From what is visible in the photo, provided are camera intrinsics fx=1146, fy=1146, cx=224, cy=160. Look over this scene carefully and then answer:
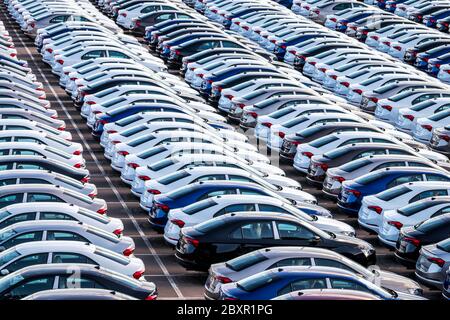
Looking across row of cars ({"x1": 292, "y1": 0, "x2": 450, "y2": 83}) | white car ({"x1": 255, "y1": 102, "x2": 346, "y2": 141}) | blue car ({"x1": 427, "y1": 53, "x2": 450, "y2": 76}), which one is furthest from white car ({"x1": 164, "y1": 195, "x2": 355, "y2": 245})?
blue car ({"x1": 427, "y1": 53, "x2": 450, "y2": 76})

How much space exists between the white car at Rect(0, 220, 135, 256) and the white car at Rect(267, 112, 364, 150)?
9934 millimetres

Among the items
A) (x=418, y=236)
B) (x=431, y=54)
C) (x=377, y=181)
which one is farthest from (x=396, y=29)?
(x=418, y=236)

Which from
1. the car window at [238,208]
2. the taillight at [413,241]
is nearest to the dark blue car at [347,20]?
the taillight at [413,241]

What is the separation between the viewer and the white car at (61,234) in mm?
18297

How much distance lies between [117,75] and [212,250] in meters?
13.0

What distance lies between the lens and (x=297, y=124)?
29078mm

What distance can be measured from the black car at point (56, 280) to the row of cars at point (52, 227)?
0.01 meters

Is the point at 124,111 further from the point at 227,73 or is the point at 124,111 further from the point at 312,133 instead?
the point at 227,73

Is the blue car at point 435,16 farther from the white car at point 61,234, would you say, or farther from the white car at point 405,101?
the white car at point 61,234
